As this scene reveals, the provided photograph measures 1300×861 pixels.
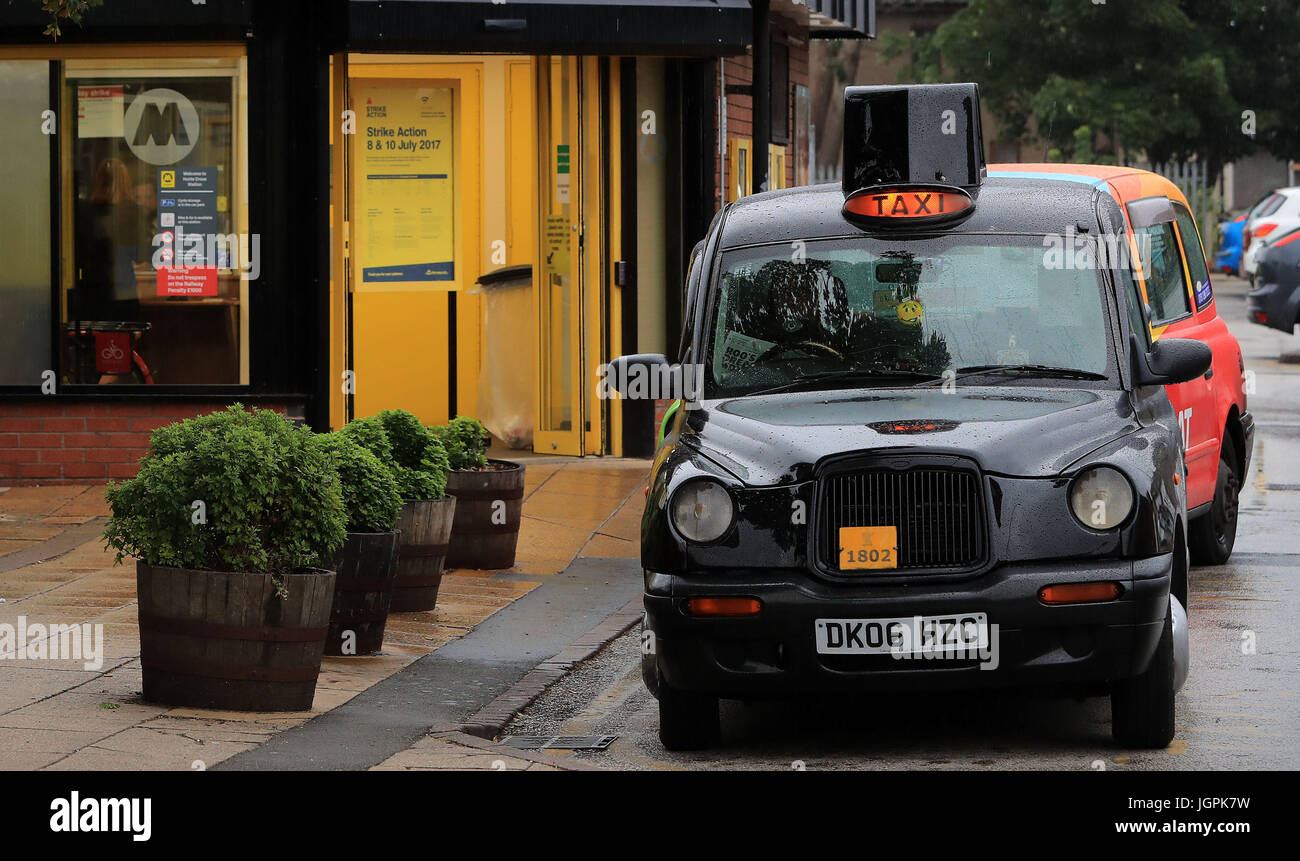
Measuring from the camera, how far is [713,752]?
264 inches

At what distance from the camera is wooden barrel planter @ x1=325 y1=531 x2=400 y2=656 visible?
8.14 m

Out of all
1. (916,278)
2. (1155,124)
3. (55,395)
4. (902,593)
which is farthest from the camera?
(1155,124)

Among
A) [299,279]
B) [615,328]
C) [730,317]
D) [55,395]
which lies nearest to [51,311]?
[55,395]

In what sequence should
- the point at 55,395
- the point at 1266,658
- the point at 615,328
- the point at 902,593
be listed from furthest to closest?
the point at 615,328, the point at 55,395, the point at 1266,658, the point at 902,593

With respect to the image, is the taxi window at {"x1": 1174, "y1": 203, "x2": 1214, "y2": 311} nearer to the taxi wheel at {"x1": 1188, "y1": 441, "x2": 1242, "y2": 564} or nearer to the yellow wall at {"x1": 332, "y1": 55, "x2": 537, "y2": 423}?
the taxi wheel at {"x1": 1188, "y1": 441, "x2": 1242, "y2": 564}

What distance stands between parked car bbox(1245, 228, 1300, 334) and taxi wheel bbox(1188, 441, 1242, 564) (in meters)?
14.3

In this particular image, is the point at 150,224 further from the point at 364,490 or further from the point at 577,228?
the point at 364,490

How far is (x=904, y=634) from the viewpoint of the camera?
240 inches

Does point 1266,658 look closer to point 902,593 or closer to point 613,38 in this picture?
point 902,593

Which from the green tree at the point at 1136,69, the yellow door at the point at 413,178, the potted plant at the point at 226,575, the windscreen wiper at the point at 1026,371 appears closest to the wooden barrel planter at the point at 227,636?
the potted plant at the point at 226,575

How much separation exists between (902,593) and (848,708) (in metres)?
1.37

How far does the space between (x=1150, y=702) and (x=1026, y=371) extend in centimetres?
129

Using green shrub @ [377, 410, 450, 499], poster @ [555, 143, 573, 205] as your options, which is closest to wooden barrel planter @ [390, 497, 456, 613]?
green shrub @ [377, 410, 450, 499]

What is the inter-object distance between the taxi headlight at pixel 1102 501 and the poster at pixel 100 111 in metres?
8.92
